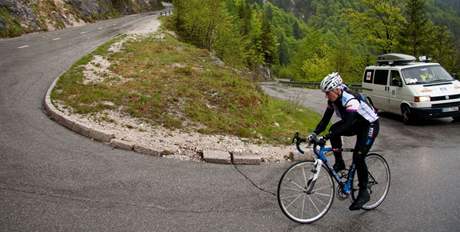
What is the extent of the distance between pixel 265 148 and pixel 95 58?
11.3 m

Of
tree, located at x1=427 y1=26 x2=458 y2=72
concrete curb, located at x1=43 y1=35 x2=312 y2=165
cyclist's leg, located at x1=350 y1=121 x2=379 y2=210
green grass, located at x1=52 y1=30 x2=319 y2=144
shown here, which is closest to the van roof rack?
green grass, located at x1=52 y1=30 x2=319 y2=144

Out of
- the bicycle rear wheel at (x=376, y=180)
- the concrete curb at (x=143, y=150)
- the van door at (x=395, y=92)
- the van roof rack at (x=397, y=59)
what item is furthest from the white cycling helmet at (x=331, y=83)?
the van roof rack at (x=397, y=59)

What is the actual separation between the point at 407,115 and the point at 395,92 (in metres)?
1.13

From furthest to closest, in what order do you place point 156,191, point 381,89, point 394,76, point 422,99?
point 381,89, point 394,76, point 422,99, point 156,191

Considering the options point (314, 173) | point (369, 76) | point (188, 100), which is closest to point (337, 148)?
point (314, 173)

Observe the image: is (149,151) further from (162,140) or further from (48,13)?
(48,13)

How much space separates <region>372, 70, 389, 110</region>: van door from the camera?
16.4 meters

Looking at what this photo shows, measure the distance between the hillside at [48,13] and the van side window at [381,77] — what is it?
78.5 ft

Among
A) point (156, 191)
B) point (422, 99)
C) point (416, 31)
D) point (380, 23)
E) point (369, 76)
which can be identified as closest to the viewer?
point (156, 191)

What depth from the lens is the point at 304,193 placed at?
5.82 metres

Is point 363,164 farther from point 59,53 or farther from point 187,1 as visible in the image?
point 187,1

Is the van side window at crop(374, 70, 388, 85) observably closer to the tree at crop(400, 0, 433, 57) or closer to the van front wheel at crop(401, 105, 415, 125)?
the van front wheel at crop(401, 105, 415, 125)

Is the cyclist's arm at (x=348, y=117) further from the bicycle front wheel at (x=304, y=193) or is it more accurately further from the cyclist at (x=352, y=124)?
the bicycle front wheel at (x=304, y=193)

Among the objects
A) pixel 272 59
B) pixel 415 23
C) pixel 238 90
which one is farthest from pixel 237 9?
pixel 238 90
